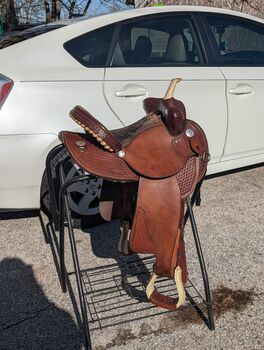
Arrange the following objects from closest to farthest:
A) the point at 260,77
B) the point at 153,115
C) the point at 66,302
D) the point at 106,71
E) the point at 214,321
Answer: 1. the point at 153,115
2. the point at 214,321
3. the point at 66,302
4. the point at 106,71
5. the point at 260,77

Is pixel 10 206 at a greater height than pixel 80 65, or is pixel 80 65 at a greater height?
pixel 80 65

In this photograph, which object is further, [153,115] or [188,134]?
[153,115]

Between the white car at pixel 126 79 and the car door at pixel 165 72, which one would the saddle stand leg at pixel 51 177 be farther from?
the car door at pixel 165 72

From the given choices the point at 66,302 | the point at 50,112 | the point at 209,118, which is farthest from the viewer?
the point at 209,118

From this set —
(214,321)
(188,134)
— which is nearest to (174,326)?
(214,321)

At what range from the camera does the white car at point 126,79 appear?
2.61m

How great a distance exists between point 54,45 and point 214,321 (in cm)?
198

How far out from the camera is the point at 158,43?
3.18 m

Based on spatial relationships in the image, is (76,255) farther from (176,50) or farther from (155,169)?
(176,50)

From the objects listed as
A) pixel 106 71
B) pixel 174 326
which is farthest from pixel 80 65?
pixel 174 326

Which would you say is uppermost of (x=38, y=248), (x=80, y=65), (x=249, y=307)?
(x=80, y=65)

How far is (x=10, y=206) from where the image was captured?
2752 mm

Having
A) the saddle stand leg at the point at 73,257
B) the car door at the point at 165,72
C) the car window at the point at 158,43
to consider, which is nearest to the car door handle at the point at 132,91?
the car door at the point at 165,72

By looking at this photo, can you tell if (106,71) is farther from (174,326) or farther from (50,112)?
(174,326)
